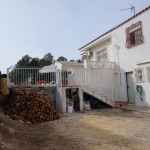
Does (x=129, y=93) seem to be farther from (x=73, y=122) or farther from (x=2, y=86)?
(x=2, y=86)

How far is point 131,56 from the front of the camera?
623 inches

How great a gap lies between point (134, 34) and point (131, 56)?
1459 mm

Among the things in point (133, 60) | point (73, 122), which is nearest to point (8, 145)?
point (73, 122)

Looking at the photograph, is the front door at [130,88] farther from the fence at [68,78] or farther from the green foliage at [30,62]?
the green foliage at [30,62]

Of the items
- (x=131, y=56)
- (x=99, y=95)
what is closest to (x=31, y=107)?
(x=99, y=95)

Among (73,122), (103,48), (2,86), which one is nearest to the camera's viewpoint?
(73,122)

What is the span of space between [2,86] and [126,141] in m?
8.12

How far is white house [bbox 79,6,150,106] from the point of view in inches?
563

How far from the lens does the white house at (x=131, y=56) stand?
14312 mm

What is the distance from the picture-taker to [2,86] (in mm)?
12969

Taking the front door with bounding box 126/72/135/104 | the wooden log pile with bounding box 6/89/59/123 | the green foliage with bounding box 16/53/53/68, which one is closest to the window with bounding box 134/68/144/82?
the front door with bounding box 126/72/135/104

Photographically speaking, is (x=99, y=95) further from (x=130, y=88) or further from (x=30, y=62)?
(x=30, y=62)

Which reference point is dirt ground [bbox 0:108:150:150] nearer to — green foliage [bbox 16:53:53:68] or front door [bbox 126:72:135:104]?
front door [bbox 126:72:135:104]

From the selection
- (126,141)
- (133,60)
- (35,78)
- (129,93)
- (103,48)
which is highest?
(103,48)
